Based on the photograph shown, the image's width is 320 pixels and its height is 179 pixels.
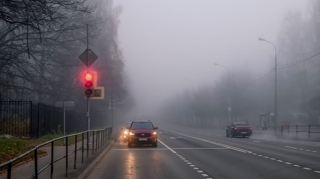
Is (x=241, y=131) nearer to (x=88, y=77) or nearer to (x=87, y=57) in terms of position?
(x=87, y=57)

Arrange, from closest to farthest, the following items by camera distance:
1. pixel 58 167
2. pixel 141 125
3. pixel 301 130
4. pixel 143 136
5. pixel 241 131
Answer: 1. pixel 58 167
2. pixel 143 136
3. pixel 141 125
4. pixel 241 131
5. pixel 301 130

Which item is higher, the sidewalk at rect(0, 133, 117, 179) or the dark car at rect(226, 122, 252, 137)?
the sidewalk at rect(0, 133, 117, 179)

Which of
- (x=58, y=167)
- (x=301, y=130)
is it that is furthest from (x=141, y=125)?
(x=301, y=130)

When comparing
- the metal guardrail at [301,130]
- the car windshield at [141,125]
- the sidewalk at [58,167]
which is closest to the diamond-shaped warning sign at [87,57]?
the sidewalk at [58,167]

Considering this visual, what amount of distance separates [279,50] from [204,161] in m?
49.9

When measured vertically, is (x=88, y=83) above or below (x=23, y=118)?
above

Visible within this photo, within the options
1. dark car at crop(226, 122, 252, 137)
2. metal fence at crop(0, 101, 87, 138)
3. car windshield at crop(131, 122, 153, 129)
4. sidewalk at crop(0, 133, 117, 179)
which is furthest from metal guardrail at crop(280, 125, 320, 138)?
sidewalk at crop(0, 133, 117, 179)

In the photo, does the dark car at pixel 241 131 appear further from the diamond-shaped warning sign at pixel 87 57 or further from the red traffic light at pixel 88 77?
the red traffic light at pixel 88 77

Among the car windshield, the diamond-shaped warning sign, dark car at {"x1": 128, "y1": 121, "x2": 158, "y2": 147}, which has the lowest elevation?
dark car at {"x1": 128, "y1": 121, "x2": 158, "y2": 147}

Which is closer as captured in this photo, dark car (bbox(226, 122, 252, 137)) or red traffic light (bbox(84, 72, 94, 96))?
red traffic light (bbox(84, 72, 94, 96))

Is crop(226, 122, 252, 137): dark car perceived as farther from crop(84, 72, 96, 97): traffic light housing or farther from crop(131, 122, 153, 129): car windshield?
crop(84, 72, 96, 97): traffic light housing

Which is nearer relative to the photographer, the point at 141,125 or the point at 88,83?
the point at 88,83

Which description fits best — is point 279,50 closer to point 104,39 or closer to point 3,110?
point 104,39

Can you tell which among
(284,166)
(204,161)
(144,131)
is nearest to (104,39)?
(144,131)
